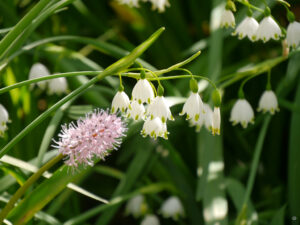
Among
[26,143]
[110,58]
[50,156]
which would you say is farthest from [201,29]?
[50,156]

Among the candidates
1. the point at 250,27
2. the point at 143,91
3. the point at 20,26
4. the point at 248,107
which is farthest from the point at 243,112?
the point at 20,26

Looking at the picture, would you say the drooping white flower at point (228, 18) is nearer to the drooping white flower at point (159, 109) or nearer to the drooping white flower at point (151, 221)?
the drooping white flower at point (159, 109)

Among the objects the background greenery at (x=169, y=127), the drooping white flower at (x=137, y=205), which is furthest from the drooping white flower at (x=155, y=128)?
the drooping white flower at (x=137, y=205)

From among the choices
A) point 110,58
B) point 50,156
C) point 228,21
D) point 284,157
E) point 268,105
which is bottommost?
point 50,156

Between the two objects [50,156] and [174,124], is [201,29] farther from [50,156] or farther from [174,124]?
[50,156]

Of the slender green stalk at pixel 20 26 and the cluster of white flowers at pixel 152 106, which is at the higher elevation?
the slender green stalk at pixel 20 26

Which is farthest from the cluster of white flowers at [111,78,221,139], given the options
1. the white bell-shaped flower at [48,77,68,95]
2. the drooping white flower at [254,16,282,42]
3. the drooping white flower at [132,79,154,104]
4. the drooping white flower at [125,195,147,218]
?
the drooping white flower at [125,195,147,218]

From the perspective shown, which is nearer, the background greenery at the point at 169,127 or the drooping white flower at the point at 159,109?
the drooping white flower at the point at 159,109
